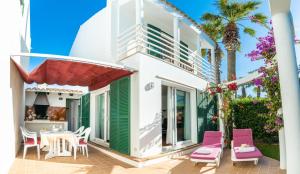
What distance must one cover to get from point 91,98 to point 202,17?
42.2 feet

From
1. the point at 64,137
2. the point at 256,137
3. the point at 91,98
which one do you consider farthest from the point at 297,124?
the point at 91,98

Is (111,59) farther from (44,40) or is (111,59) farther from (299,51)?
(44,40)

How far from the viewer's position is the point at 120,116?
12234 millimetres

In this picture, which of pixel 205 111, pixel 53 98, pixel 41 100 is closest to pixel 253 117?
pixel 205 111

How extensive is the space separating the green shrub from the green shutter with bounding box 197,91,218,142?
181 centimetres

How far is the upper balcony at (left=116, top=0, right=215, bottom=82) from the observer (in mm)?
12023

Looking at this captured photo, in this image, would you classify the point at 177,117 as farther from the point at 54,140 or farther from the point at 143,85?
the point at 54,140

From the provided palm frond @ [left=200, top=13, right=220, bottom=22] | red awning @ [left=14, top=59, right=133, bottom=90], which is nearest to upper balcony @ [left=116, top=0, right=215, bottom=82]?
red awning @ [left=14, top=59, right=133, bottom=90]

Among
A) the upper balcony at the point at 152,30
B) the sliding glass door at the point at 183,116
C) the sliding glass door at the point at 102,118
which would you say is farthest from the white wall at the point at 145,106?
the sliding glass door at the point at 102,118

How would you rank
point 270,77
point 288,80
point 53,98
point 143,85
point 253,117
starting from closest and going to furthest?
1. point 288,80
2. point 270,77
3. point 143,85
4. point 253,117
5. point 53,98

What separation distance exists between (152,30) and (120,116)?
4.62 m

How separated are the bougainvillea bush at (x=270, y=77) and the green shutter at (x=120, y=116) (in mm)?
5812

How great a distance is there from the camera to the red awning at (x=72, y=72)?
9969mm

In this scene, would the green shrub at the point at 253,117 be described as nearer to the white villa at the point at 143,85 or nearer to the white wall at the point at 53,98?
the white villa at the point at 143,85
